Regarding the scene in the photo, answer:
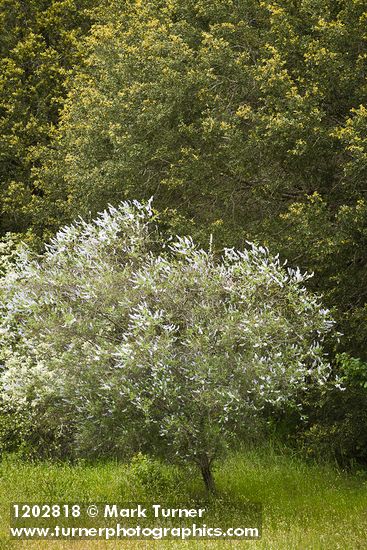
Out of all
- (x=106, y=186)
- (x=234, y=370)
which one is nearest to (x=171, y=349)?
(x=234, y=370)

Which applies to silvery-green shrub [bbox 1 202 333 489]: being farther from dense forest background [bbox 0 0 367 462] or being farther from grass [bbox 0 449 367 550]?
dense forest background [bbox 0 0 367 462]

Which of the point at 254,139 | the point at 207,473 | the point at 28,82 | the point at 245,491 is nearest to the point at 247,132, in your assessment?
the point at 254,139

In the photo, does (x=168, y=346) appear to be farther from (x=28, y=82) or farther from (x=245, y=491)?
(x=28, y=82)

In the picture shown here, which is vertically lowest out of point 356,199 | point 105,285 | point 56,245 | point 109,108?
point 105,285

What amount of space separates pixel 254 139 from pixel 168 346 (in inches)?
238

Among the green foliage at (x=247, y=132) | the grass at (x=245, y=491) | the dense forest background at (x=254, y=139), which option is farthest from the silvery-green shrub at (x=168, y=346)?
the green foliage at (x=247, y=132)

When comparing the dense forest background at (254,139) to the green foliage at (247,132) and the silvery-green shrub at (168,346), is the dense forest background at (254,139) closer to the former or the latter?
the green foliage at (247,132)

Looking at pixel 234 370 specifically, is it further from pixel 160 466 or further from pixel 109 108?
pixel 109 108

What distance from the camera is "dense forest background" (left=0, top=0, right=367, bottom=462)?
14.8 m

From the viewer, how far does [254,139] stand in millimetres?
15375

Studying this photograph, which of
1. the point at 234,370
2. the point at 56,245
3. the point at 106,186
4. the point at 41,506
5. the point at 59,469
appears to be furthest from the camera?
the point at 106,186

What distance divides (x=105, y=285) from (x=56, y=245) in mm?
1796

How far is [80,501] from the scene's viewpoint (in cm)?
1212

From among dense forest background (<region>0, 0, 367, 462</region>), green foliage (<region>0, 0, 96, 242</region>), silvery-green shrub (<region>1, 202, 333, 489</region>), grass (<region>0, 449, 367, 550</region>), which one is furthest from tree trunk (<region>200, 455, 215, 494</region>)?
green foliage (<region>0, 0, 96, 242</region>)
